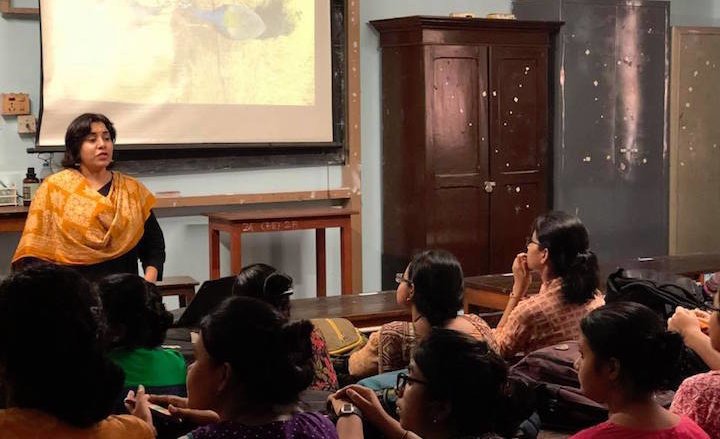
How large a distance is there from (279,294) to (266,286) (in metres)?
0.04

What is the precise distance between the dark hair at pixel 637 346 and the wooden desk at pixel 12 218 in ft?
11.8

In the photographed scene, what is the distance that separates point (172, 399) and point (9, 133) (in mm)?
3531

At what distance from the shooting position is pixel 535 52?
666 cm

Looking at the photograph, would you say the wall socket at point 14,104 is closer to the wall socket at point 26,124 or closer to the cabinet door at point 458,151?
the wall socket at point 26,124

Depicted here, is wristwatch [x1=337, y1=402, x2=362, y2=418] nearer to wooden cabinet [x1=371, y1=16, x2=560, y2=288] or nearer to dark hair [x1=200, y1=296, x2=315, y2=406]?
dark hair [x1=200, y1=296, x2=315, y2=406]

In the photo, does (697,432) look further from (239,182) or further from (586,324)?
(239,182)

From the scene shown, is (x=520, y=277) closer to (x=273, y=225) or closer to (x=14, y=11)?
(x=273, y=225)

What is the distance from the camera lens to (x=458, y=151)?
21.1 feet

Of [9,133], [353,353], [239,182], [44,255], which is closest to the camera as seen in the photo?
[353,353]

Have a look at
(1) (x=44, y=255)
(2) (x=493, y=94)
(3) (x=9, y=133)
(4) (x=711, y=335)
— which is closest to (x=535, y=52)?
(2) (x=493, y=94)

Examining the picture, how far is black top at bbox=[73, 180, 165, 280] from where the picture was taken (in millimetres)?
4145

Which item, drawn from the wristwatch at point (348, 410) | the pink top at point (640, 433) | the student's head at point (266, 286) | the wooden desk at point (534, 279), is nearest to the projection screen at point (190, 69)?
the wooden desk at point (534, 279)

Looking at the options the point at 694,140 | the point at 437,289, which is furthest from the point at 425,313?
the point at 694,140

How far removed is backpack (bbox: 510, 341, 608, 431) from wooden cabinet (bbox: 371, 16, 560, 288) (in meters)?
3.54
